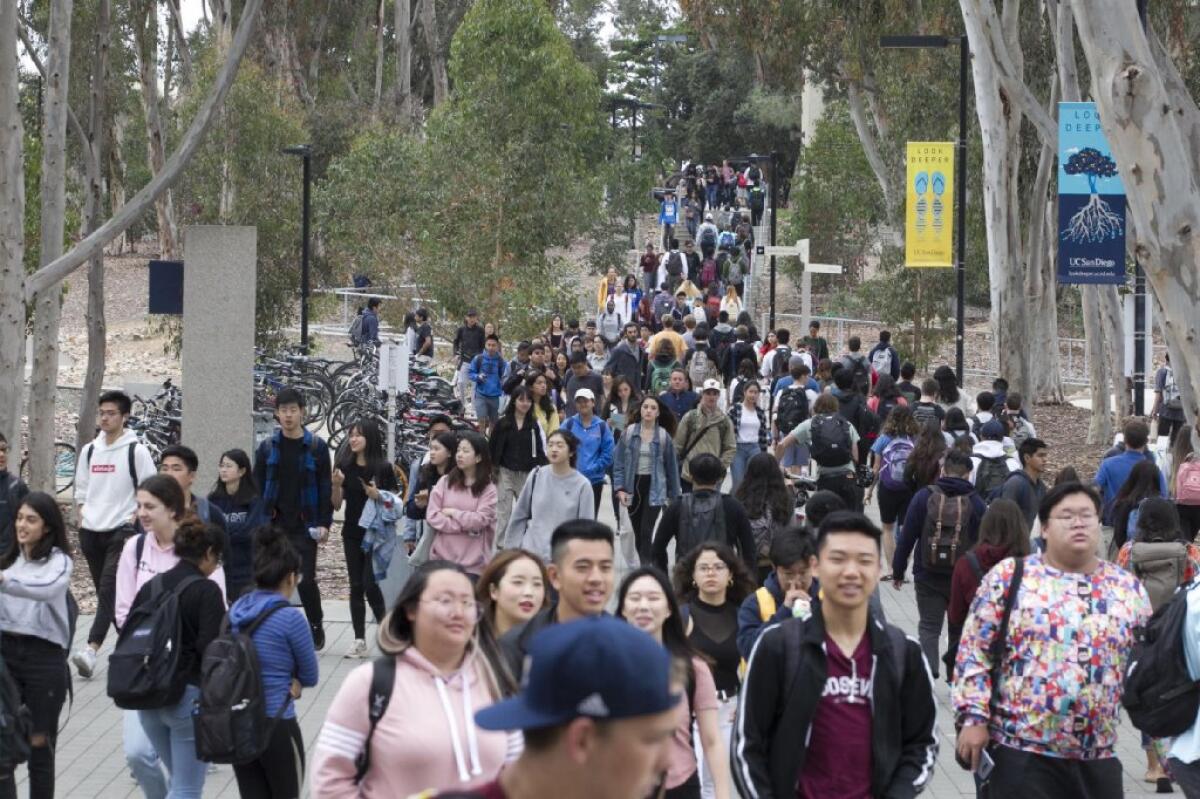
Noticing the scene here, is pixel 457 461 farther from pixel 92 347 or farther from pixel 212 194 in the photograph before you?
pixel 212 194

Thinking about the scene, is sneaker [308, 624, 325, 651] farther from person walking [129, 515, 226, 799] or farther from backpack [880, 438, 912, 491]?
person walking [129, 515, 226, 799]

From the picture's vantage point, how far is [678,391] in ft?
54.8

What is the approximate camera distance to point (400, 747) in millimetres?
4590

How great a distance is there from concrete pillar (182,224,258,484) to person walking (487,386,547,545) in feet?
6.82

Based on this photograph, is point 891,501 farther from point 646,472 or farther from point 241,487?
point 241,487

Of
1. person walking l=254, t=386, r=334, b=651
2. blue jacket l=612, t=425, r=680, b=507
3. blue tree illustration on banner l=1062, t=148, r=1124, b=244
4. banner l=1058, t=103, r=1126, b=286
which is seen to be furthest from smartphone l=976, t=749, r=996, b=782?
blue tree illustration on banner l=1062, t=148, r=1124, b=244

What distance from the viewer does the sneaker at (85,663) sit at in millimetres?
11156

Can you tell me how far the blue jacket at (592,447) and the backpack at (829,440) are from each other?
1.66 metres

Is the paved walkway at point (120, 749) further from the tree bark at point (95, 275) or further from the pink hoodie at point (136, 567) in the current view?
the tree bark at point (95, 275)

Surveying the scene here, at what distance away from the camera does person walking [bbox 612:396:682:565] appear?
45.8ft

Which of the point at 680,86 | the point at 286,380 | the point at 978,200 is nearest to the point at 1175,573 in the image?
the point at 286,380

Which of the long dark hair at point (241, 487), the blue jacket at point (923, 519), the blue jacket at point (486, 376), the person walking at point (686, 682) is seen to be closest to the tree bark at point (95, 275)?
the blue jacket at point (486, 376)

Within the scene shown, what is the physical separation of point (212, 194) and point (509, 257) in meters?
5.50

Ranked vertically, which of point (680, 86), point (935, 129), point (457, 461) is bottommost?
point (457, 461)
